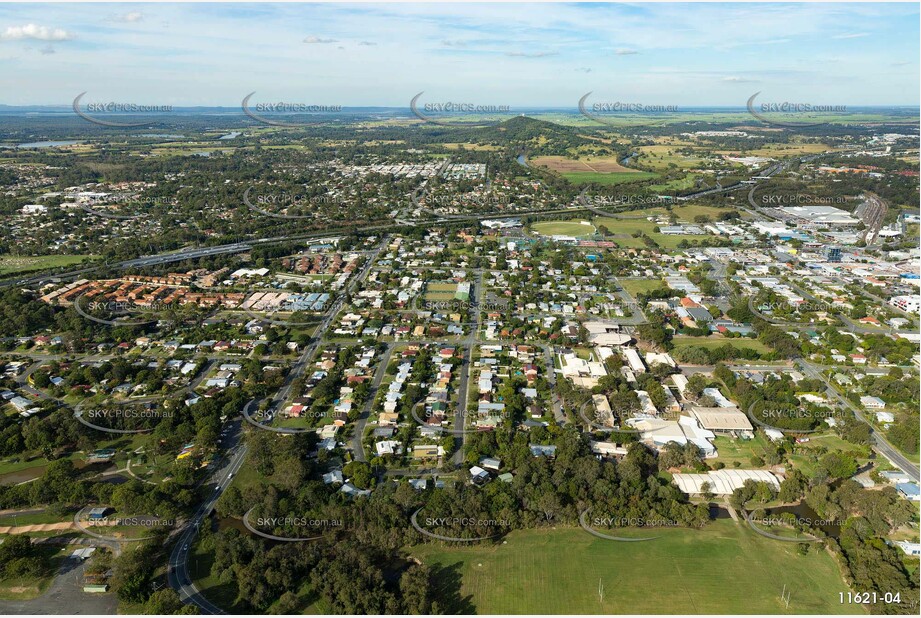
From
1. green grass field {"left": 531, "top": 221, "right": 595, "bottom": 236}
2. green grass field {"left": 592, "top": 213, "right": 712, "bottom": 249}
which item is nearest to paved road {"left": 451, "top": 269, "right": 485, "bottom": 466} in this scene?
green grass field {"left": 531, "top": 221, "right": 595, "bottom": 236}

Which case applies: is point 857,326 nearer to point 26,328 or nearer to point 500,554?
point 500,554

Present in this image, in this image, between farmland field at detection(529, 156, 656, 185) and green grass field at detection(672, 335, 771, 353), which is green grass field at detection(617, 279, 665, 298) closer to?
green grass field at detection(672, 335, 771, 353)

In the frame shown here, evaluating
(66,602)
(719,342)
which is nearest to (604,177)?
(719,342)

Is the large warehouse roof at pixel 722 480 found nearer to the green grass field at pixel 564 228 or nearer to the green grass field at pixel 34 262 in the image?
the green grass field at pixel 564 228

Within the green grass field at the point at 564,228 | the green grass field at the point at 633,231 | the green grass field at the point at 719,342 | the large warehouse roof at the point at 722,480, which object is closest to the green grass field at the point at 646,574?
the large warehouse roof at the point at 722,480

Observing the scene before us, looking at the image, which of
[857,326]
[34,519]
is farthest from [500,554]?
[857,326]

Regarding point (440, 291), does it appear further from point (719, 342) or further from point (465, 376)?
point (719, 342)
